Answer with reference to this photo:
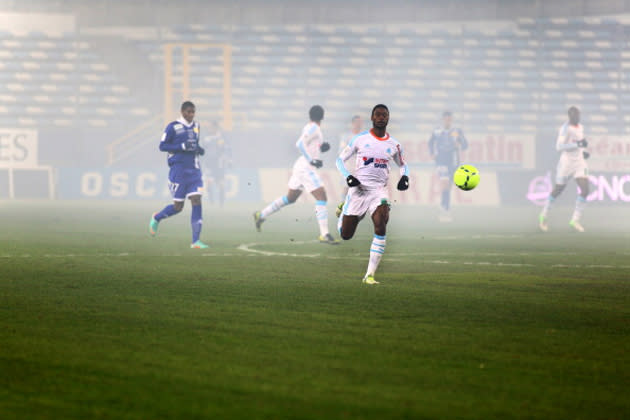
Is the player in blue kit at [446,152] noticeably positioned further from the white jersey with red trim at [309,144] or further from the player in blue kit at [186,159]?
the player in blue kit at [186,159]

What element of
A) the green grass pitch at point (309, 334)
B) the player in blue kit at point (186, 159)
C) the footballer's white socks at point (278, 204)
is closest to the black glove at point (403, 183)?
the green grass pitch at point (309, 334)

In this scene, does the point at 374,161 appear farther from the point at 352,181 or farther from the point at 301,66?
the point at 301,66

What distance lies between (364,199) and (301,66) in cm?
2965

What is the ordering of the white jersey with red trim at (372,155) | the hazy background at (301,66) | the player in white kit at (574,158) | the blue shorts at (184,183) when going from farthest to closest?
the hazy background at (301,66)
the player in white kit at (574,158)
the blue shorts at (184,183)
the white jersey with red trim at (372,155)

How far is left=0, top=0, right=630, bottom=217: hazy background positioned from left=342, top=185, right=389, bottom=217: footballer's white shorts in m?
25.5

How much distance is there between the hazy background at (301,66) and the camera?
36.5m

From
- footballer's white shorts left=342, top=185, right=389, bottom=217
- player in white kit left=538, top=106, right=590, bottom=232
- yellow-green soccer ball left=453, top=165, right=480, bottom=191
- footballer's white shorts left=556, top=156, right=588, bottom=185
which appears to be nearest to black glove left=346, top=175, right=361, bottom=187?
footballer's white shorts left=342, top=185, right=389, bottom=217

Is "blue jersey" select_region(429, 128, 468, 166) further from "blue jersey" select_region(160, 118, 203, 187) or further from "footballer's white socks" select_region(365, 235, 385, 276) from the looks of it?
"footballer's white socks" select_region(365, 235, 385, 276)

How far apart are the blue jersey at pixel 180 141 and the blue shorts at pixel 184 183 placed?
3.1 inches

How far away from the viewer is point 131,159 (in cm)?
3475

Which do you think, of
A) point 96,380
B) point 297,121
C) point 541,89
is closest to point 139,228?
point 96,380

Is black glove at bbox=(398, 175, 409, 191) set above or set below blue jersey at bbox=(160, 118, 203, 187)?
below

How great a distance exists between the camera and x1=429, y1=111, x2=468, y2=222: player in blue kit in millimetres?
21719

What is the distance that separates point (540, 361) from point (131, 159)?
30.3 meters
